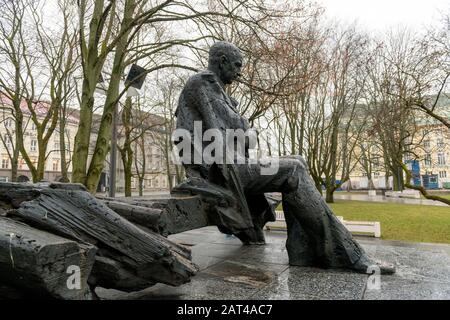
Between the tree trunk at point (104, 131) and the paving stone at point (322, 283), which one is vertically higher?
the tree trunk at point (104, 131)

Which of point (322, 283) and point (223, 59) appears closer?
point (322, 283)

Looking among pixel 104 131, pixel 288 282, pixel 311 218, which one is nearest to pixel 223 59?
pixel 311 218

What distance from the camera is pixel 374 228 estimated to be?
972cm

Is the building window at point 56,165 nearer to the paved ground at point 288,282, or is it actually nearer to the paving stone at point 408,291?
the paved ground at point 288,282

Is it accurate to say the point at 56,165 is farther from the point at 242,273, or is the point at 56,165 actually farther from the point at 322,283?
the point at 322,283

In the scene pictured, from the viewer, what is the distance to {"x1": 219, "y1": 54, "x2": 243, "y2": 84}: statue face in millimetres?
3959

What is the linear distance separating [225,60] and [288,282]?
8.48 ft

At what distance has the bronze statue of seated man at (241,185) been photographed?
11.3ft

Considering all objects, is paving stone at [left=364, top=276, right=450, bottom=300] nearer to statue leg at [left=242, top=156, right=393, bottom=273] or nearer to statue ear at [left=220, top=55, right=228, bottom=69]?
statue leg at [left=242, top=156, right=393, bottom=273]

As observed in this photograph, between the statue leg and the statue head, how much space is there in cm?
124

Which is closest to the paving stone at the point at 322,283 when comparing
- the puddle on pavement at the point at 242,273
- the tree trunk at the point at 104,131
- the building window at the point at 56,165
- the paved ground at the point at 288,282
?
the paved ground at the point at 288,282

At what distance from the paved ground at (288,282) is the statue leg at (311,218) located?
0.16 meters

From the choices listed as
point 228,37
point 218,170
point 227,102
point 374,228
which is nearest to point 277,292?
point 218,170

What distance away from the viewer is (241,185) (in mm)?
3502
